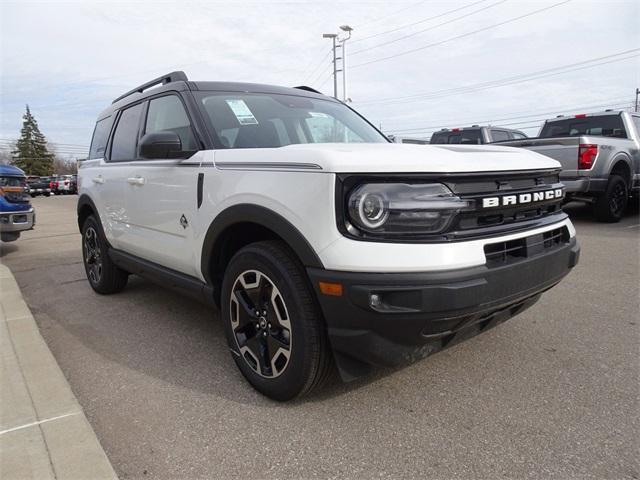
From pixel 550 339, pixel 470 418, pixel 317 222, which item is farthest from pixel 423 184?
pixel 550 339

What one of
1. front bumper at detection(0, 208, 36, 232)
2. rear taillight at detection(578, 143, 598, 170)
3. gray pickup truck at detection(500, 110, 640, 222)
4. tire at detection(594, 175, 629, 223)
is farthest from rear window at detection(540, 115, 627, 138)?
front bumper at detection(0, 208, 36, 232)

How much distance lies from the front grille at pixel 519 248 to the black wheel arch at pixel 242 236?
2.59ft

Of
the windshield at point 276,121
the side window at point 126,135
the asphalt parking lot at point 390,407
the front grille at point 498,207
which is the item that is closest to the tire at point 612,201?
the asphalt parking lot at point 390,407

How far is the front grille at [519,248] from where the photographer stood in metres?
2.19

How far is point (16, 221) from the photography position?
24.4ft

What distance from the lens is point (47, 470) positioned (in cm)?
205

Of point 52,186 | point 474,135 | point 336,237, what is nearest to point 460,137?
point 474,135

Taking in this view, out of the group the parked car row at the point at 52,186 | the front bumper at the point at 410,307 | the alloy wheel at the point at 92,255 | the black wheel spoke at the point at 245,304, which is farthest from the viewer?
the parked car row at the point at 52,186

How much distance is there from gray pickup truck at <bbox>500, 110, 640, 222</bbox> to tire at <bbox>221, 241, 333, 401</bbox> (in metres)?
6.87

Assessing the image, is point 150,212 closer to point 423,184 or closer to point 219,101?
point 219,101

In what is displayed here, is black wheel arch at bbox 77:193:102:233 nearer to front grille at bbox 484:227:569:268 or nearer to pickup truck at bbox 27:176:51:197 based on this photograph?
front grille at bbox 484:227:569:268

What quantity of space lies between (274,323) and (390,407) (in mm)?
756

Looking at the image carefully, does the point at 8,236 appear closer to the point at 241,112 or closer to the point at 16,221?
the point at 16,221

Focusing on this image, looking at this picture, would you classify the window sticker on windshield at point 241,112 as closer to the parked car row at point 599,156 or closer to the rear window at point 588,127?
the parked car row at point 599,156
